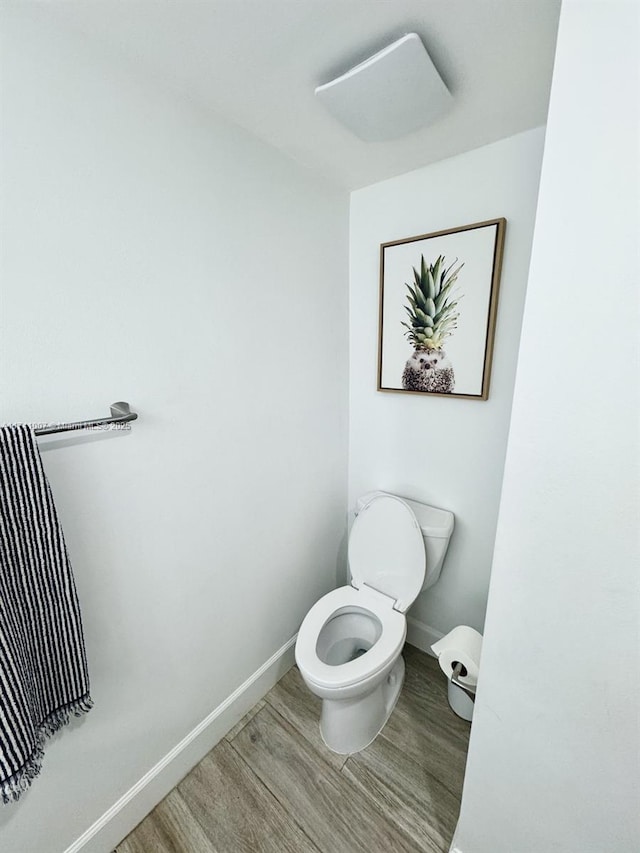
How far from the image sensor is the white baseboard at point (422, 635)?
172 cm

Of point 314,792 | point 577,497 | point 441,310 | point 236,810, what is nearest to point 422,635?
point 314,792

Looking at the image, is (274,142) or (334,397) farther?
(334,397)

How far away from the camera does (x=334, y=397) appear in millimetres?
1651

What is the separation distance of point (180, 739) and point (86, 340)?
1.37 meters

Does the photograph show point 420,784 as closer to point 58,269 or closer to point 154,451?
point 154,451

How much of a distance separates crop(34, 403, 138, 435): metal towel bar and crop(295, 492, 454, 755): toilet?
3.27 ft

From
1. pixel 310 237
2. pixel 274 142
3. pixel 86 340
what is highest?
pixel 274 142

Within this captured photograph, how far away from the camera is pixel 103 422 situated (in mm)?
824

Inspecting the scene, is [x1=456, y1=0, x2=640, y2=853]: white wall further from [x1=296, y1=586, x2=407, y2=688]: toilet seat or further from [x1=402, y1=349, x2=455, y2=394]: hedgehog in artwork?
[x1=402, y1=349, x2=455, y2=394]: hedgehog in artwork

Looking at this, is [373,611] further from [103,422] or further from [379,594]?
[103,422]

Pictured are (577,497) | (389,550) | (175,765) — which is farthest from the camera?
(389,550)

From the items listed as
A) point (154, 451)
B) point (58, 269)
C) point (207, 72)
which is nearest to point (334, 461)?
point (154, 451)

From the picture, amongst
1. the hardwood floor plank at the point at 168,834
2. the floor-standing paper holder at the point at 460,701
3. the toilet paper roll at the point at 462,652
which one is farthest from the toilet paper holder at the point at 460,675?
the hardwood floor plank at the point at 168,834

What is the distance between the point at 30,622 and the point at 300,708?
1.21 metres
